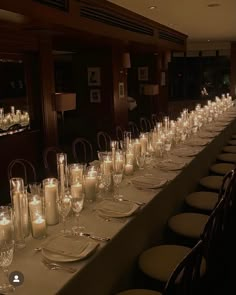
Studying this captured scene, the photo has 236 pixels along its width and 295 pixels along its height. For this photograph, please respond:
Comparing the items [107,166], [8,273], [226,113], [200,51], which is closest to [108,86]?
[226,113]

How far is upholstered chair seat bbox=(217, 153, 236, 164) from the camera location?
217 inches

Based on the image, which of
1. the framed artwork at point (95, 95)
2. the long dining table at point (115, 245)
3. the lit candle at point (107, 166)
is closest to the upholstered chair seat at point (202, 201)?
A: the long dining table at point (115, 245)

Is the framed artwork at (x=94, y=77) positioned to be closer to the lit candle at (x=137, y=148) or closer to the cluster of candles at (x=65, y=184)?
the cluster of candles at (x=65, y=184)

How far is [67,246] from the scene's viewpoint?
6.57 feet

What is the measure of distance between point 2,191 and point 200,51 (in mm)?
12747

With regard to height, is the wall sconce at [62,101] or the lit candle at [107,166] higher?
the wall sconce at [62,101]

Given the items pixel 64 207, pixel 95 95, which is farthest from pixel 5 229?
pixel 95 95

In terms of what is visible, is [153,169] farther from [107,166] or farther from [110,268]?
[110,268]

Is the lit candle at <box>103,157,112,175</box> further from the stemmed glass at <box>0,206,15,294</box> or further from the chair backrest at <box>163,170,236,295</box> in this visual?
the stemmed glass at <box>0,206,15,294</box>

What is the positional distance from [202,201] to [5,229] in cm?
223

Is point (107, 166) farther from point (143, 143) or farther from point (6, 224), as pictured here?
point (6, 224)

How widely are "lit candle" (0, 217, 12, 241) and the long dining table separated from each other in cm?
12

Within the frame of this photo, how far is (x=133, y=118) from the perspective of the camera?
12.0 meters

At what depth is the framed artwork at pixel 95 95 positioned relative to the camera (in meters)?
8.68
